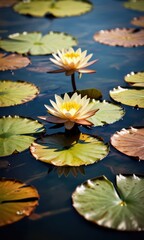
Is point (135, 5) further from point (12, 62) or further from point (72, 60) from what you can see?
point (72, 60)

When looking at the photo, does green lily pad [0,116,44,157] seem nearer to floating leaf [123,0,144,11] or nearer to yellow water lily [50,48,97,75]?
yellow water lily [50,48,97,75]

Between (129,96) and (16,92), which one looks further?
(16,92)

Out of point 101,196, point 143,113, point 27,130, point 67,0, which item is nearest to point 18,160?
point 27,130

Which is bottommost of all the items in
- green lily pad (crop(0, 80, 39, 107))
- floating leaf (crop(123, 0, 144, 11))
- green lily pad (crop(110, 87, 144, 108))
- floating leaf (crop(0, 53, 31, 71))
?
green lily pad (crop(0, 80, 39, 107))

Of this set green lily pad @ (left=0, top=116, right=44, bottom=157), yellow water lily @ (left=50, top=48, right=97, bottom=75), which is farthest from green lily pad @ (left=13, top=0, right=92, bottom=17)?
green lily pad @ (left=0, top=116, right=44, bottom=157)

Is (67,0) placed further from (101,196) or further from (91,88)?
(101,196)

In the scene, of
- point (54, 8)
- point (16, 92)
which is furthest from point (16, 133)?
point (54, 8)

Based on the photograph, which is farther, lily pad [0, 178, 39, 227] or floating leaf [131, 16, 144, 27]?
floating leaf [131, 16, 144, 27]
